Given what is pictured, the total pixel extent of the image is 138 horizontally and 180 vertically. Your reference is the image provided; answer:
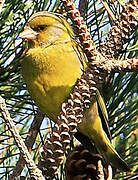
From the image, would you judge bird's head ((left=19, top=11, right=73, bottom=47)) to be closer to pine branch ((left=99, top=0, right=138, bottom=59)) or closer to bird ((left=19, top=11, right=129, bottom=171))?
bird ((left=19, top=11, right=129, bottom=171))

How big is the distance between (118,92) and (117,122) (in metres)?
0.10

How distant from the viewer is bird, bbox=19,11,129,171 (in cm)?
141

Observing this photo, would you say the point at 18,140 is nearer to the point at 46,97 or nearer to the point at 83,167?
the point at 83,167

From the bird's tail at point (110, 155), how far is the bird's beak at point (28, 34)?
0.49m

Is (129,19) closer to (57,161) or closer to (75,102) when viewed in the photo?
(75,102)

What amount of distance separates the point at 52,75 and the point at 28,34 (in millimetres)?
180

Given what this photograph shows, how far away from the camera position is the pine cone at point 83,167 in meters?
1.12

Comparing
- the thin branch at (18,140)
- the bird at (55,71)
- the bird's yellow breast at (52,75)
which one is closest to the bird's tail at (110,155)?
the bird at (55,71)

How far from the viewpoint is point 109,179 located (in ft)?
3.57

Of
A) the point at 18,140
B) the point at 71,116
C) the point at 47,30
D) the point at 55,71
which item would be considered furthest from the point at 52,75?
the point at 18,140

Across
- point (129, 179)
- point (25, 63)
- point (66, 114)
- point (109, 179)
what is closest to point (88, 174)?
point (109, 179)

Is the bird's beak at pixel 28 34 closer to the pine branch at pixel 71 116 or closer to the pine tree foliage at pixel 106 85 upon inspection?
the pine tree foliage at pixel 106 85

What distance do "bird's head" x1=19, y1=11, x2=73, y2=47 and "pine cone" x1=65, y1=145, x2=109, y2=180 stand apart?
52cm

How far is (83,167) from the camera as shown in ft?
3.81
